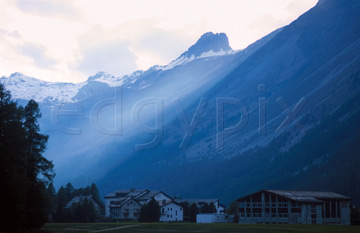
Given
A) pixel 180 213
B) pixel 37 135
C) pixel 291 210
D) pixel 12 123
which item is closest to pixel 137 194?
pixel 180 213

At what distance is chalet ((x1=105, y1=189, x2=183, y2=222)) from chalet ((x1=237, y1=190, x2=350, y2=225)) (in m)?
35.3

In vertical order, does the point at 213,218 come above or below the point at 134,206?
below

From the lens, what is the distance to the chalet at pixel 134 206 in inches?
6024

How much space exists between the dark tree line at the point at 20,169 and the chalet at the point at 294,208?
6273cm

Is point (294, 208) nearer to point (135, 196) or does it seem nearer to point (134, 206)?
point (134, 206)

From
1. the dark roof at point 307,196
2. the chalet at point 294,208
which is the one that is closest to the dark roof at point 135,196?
the chalet at point 294,208

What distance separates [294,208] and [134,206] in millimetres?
73248

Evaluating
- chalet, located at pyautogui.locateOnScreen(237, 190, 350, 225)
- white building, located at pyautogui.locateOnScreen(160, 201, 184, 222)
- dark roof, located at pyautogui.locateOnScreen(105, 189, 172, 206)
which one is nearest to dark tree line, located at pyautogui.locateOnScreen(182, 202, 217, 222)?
white building, located at pyautogui.locateOnScreen(160, 201, 184, 222)

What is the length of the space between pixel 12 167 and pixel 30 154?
477 inches

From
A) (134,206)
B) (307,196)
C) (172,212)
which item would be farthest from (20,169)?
(134,206)

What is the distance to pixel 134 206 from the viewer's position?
168875mm

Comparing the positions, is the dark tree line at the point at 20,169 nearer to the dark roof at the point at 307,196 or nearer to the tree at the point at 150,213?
the dark roof at the point at 307,196

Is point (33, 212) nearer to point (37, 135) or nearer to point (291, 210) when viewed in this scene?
point (37, 135)

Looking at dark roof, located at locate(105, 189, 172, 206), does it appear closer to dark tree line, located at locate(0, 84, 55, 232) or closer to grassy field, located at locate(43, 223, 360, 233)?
grassy field, located at locate(43, 223, 360, 233)
